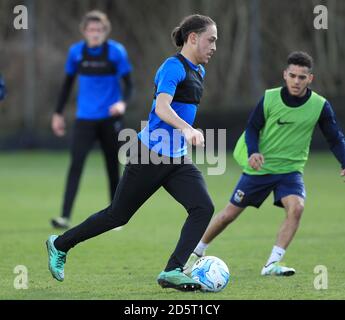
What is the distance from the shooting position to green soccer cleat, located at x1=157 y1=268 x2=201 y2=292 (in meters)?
6.43

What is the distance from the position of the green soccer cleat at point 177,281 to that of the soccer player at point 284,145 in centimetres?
112

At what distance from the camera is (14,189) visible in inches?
594

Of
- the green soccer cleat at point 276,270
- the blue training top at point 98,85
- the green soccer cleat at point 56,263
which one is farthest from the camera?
the blue training top at point 98,85

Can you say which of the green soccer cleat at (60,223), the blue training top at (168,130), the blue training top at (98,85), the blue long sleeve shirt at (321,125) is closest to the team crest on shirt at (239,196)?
the blue long sleeve shirt at (321,125)

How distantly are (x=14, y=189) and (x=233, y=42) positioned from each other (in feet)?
30.5

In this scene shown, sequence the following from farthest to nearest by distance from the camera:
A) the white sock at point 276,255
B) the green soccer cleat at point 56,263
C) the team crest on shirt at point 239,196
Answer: the team crest on shirt at point 239,196 → the white sock at point 276,255 → the green soccer cleat at point 56,263

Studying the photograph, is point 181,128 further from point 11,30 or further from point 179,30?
point 11,30

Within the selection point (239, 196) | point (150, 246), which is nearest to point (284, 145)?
point (239, 196)

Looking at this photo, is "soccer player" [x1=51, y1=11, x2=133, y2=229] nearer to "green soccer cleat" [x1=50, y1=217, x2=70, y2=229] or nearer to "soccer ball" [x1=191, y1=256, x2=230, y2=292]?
"green soccer cleat" [x1=50, y1=217, x2=70, y2=229]

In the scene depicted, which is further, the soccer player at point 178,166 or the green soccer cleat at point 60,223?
the green soccer cleat at point 60,223

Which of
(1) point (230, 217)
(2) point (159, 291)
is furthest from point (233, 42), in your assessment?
(2) point (159, 291)

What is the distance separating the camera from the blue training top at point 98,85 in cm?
1086

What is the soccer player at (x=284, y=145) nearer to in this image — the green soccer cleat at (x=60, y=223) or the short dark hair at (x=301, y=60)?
the short dark hair at (x=301, y=60)

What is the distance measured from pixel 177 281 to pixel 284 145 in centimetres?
200
